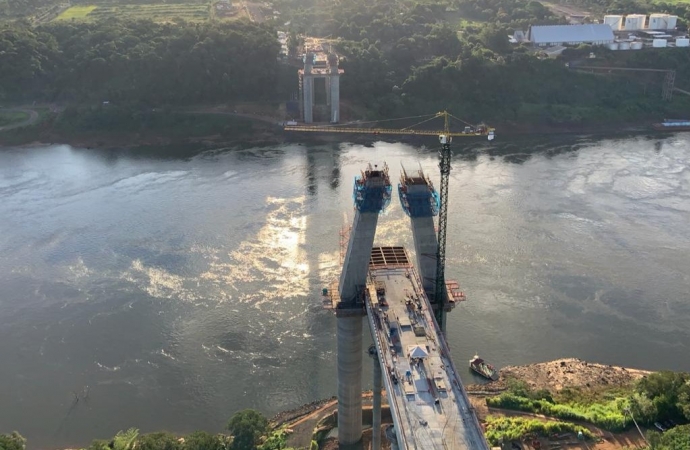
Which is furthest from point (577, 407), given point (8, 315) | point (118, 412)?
point (8, 315)

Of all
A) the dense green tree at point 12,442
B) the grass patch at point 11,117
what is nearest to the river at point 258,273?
the dense green tree at point 12,442

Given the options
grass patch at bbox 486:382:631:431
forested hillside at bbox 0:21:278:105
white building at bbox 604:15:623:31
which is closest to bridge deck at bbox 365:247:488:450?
grass patch at bbox 486:382:631:431

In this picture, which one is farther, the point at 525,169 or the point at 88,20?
the point at 88,20

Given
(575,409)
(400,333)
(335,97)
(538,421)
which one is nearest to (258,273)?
(400,333)

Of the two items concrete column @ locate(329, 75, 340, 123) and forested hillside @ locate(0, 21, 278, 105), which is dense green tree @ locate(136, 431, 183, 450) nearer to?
concrete column @ locate(329, 75, 340, 123)

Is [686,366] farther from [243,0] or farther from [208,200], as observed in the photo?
[243,0]
